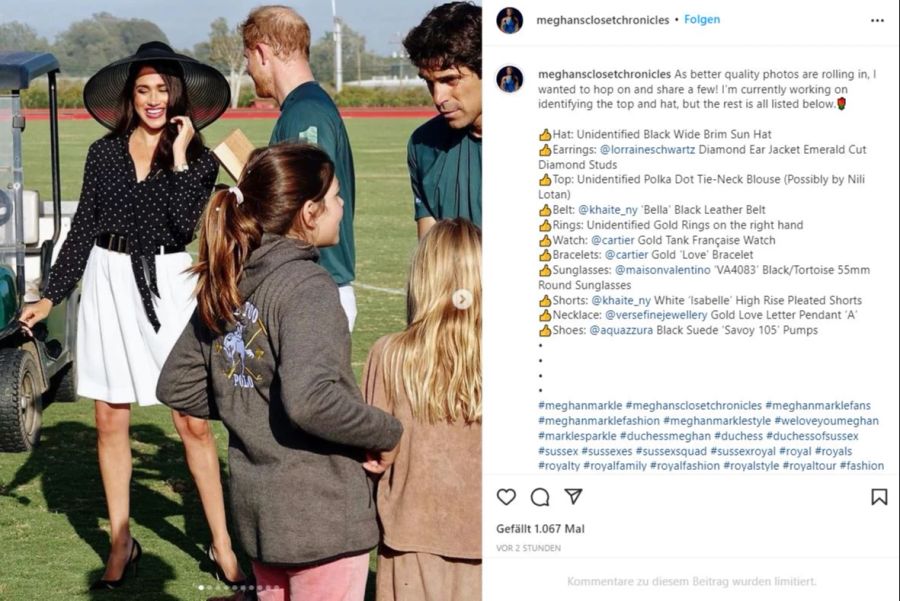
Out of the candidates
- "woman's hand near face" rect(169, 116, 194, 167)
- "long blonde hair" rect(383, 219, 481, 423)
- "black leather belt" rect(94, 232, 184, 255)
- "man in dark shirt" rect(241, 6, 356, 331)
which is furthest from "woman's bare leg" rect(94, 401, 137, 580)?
"long blonde hair" rect(383, 219, 481, 423)

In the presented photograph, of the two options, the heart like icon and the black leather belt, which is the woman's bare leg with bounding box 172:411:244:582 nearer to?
the black leather belt

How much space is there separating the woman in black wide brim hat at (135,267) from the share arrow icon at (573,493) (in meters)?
3.09

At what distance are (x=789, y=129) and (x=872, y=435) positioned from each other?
1.52 feet

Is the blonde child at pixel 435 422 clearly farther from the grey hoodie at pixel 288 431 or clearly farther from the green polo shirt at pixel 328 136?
the green polo shirt at pixel 328 136

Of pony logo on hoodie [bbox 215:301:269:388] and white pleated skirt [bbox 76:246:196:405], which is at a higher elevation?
pony logo on hoodie [bbox 215:301:269:388]

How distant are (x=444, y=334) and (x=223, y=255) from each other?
54 cm

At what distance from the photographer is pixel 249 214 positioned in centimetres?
334

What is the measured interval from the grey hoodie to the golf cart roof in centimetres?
408

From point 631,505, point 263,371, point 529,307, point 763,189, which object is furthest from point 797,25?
point 263,371

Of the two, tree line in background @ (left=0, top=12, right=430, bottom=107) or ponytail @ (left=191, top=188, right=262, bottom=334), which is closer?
ponytail @ (left=191, top=188, right=262, bottom=334)

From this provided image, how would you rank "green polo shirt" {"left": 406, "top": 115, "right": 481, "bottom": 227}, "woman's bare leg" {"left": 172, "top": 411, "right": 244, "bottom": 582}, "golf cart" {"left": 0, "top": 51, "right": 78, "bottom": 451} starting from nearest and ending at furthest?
"green polo shirt" {"left": 406, "top": 115, "right": 481, "bottom": 227}
"woman's bare leg" {"left": 172, "top": 411, "right": 244, "bottom": 582}
"golf cart" {"left": 0, "top": 51, "right": 78, "bottom": 451}

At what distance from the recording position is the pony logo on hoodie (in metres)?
3.20

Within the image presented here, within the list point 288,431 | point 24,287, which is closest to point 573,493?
point 288,431

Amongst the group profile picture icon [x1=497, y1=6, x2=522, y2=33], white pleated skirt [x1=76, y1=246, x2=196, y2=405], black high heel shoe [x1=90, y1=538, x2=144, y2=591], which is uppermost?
profile picture icon [x1=497, y1=6, x2=522, y2=33]
